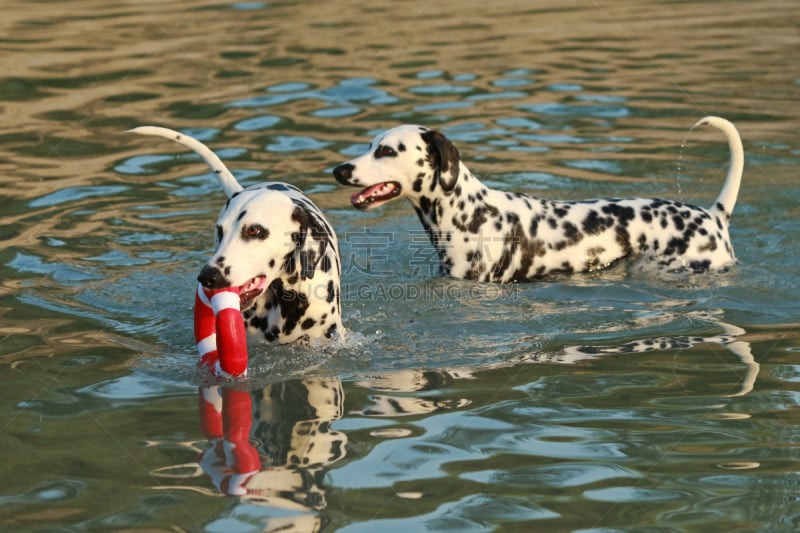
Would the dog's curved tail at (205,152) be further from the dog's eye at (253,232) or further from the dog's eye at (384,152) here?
the dog's eye at (384,152)

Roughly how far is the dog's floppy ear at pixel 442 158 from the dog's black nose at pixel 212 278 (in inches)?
106

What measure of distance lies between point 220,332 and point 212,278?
0.30 meters

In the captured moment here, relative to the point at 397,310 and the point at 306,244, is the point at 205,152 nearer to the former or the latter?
the point at 306,244

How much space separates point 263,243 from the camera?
6.25 metres

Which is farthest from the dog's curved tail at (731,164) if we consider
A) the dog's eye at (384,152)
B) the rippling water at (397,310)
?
the dog's eye at (384,152)

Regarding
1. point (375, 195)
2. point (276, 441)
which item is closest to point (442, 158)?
point (375, 195)

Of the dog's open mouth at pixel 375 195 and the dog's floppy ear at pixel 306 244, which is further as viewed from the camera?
the dog's open mouth at pixel 375 195

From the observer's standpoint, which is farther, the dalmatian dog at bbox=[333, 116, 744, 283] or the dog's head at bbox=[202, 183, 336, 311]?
the dalmatian dog at bbox=[333, 116, 744, 283]

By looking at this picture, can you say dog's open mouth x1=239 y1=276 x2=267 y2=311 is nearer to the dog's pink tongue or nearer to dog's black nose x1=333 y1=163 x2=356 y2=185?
the dog's pink tongue

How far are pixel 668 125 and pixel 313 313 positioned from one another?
7.65m

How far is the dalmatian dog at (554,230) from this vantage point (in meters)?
8.62

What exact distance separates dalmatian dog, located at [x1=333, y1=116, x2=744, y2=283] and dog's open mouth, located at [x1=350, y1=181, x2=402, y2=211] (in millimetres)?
128

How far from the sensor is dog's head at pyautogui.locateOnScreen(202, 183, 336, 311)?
6.14 meters

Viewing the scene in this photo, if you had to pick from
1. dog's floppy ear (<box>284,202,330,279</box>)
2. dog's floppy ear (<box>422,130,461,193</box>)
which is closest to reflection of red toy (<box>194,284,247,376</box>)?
dog's floppy ear (<box>284,202,330,279</box>)
